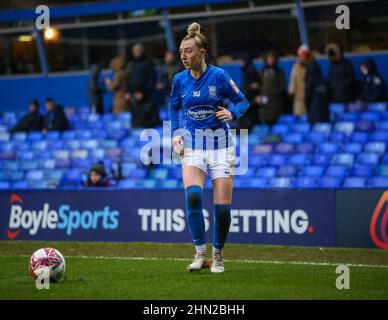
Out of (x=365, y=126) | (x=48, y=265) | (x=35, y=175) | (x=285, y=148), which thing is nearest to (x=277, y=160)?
(x=285, y=148)

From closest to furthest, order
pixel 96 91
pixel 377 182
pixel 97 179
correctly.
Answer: pixel 377 182 < pixel 97 179 < pixel 96 91

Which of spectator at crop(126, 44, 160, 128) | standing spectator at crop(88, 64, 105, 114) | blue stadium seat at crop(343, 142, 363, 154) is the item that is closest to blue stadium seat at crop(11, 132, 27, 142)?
standing spectator at crop(88, 64, 105, 114)

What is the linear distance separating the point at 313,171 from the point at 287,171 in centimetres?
55

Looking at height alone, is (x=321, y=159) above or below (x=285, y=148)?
below

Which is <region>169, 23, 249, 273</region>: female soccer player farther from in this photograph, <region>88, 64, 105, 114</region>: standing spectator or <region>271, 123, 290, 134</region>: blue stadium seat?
<region>88, 64, 105, 114</region>: standing spectator

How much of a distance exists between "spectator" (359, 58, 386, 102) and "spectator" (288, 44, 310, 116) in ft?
3.92

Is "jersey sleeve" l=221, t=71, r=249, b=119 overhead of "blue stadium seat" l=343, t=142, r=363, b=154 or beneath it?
beneath

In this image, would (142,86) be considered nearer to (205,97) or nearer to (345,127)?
(345,127)

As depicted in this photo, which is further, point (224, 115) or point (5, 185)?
point (5, 185)

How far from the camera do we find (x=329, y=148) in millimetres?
17641

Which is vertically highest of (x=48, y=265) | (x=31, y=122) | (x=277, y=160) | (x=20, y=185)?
(x=31, y=122)

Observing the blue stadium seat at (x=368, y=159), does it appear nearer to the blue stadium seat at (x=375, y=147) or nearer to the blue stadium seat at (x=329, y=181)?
the blue stadium seat at (x=375, y=147)

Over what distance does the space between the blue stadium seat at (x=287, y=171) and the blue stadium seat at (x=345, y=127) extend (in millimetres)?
1429

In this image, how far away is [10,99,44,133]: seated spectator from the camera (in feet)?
74.2
